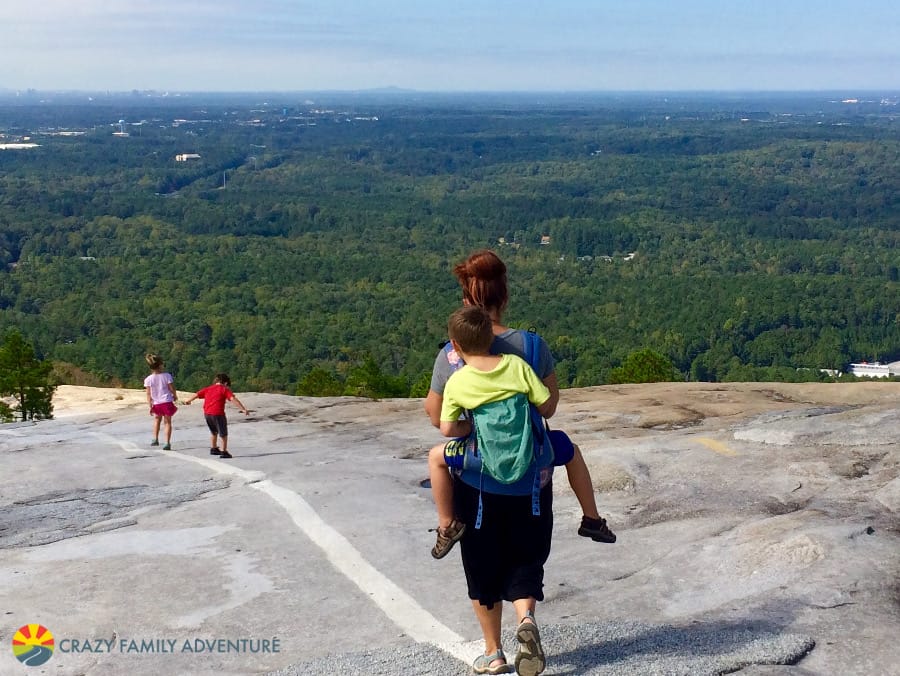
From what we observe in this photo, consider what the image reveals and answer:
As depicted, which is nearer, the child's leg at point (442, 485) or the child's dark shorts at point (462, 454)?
the child's dark shorts at point (462, 454)

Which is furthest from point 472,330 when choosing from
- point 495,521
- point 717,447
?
point 717,447

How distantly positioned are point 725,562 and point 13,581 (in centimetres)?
521

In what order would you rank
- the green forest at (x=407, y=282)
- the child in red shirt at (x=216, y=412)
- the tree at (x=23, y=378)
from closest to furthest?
the child in red shirt at (x=216, y=412) < the tree at (x=23, y=378) < the green forest at (x=407, y=282)

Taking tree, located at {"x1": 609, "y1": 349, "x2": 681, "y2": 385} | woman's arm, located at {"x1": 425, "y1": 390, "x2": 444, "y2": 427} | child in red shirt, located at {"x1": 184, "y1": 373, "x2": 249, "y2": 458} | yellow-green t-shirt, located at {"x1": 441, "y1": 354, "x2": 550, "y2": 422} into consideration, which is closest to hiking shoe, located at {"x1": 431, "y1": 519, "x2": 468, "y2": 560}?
woman's arm, located at {"x1": 425, "y1": 390, "x2": 444, "y2": 427}

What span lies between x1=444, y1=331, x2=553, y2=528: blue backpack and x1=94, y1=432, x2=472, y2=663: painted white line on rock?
108cm

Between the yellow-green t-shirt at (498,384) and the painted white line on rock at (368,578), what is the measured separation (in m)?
1.56

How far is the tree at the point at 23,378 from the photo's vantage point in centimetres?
3166

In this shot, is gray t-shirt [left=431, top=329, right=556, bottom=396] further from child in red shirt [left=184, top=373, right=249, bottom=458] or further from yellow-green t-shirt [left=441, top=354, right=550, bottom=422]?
child in red shirt [left=184, top=373, right=249, bottom=458]

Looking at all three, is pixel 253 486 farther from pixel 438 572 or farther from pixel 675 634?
pixel 675 634

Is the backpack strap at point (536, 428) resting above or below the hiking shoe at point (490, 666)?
above

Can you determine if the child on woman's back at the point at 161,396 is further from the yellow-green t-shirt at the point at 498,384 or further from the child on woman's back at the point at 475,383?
the yellow-green t-shirt at the point at 498,384

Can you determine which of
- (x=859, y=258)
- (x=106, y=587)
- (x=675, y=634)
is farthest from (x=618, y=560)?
(x=859, y=258)

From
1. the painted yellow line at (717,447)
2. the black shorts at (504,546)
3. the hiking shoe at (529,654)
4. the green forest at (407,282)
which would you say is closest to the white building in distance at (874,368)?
the green forest at (407,282)

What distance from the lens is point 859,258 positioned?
14112 centimetres
